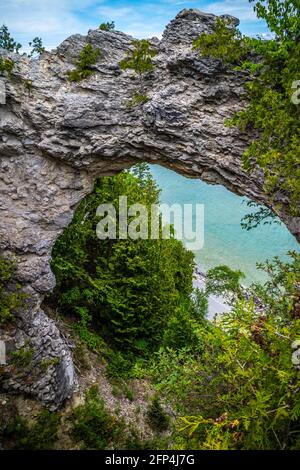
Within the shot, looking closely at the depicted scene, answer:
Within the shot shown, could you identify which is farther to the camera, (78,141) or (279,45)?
(78,141)

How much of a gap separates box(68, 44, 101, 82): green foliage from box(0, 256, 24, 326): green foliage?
505cm

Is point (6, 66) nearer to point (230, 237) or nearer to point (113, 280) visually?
point (113, 280)

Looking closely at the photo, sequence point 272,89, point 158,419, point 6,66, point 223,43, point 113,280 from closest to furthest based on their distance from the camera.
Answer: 1. point 272,89
2. point 223,43
3. point 6,66
4. point 158,419
5. point 113,280

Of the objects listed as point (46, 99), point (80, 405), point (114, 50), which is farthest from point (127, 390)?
point (114, 50)

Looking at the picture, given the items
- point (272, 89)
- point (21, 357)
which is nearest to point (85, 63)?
point (272, 89)

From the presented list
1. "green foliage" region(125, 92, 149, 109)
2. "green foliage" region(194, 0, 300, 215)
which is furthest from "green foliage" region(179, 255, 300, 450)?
"green foliage" region(125, 92, 149, 109)

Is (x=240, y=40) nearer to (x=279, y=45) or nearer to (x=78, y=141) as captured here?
(x=279, y=45)

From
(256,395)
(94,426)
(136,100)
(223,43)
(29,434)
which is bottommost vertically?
(94,426)

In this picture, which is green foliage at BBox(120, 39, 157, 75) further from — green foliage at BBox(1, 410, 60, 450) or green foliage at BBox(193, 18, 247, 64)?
green foliage at BBox(1, 410, 60, 450)

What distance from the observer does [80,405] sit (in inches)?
400

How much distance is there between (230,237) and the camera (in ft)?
127

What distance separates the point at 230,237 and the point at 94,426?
1225 inches

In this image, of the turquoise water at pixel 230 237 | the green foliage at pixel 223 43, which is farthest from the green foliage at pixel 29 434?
the turquoise water at pixel 230 237

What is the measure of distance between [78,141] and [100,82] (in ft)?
5.18
